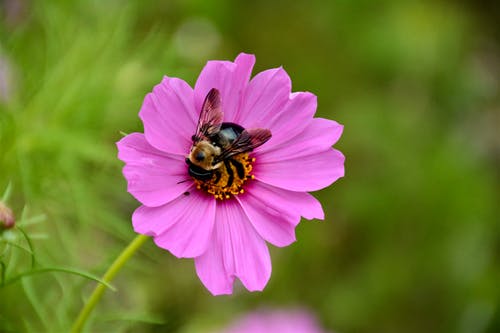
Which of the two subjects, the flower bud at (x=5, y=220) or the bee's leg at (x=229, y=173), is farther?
the bee's leg at (x=229, y=173)

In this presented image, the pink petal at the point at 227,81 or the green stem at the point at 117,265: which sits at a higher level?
the pink petal at the point at 227,81

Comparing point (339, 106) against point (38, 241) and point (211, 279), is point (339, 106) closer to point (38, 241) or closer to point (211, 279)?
point (38, 241)

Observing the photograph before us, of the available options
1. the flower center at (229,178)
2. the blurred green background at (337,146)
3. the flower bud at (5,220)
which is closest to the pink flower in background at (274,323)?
the blurred green background at (337,146)

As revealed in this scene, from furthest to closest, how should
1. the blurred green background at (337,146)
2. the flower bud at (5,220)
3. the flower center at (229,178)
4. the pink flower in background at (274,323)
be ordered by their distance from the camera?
the pink flower in background at (274,323) < the blurred green background at (337,146) < the flower center at (229,178) < the flower bud at (5,220)

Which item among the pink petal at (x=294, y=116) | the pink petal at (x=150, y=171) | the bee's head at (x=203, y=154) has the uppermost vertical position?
the pink petal at (x=294, y=116)

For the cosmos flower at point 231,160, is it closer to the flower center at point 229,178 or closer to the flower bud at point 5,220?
the flower center at point 229,178

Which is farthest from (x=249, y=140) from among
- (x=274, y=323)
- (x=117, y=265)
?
(x=274, y=323)

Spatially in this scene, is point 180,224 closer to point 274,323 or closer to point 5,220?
point 5,220

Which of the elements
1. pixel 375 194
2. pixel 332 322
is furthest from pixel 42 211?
pixel 375 194
